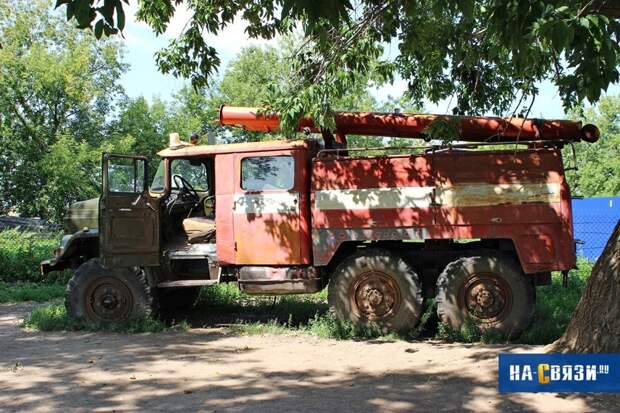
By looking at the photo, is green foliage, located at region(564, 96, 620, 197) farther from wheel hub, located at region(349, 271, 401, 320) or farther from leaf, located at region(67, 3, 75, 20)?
leaf, located at region(67, 3, 75, 20)

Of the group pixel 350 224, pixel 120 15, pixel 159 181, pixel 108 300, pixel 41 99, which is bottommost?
pixel 108 300

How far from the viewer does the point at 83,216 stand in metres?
10.2

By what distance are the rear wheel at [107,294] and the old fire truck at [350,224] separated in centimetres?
2

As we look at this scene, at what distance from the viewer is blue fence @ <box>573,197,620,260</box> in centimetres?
1814

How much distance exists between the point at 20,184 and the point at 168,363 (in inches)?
1039

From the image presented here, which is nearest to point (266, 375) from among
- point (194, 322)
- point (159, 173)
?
point (194, 322)

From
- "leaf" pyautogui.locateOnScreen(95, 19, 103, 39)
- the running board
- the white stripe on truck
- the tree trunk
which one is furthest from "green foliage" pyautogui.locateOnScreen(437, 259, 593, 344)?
"leaf" pyautogui.locateOnScreen(95, 19, 103, 39)

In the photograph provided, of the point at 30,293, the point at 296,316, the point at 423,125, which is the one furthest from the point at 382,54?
the point at 30,293

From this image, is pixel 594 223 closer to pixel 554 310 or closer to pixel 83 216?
pixel 554 310

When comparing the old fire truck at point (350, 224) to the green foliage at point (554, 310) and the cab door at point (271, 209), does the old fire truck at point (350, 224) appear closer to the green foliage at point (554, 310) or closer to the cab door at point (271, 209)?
the cab door at point (271, 209)

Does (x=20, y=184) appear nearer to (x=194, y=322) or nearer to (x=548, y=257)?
(x=194, y=322)

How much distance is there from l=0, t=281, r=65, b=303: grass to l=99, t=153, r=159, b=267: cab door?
515 centimetres

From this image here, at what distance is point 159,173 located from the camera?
9.16 metres

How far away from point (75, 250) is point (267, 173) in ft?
10.5
